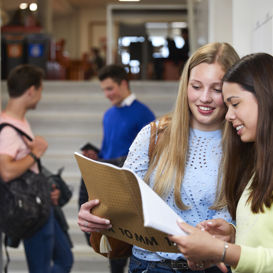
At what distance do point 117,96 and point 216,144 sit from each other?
8.77 ft

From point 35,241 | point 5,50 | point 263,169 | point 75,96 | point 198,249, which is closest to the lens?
point 198,249

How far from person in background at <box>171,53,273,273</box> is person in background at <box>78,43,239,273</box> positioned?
178 millimetres

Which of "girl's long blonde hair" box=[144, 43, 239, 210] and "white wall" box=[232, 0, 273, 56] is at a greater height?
"white wall" box=[232, 0, 273, 56]

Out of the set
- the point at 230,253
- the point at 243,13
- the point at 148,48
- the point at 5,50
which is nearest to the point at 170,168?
the point at 230,253

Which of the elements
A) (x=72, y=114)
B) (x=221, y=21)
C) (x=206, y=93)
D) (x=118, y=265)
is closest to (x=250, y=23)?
(x=206, y=93)

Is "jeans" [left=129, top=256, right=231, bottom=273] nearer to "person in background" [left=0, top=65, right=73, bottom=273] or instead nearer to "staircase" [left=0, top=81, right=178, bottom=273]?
"person in background" [left=0, top=65, right=73, bottom=273]

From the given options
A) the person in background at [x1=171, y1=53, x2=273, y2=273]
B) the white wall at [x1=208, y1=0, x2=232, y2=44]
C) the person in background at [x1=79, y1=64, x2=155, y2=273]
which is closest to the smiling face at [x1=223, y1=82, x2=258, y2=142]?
the person in background at [x1=171, y1=53, x2=273, y2=273]

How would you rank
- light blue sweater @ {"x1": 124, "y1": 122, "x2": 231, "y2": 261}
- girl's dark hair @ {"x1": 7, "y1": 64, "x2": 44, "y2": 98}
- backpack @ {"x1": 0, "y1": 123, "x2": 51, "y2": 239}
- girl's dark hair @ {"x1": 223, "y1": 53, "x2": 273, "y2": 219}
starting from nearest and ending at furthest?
girl's dark hair @ {"x1": 223, "y1": 53, "x2": 273, "y2": 219}, light blue sweater @ {"x1": 124, "y1": 122, "x2": 231, "y2": 261}, backpack @ {"x1": 0, "y1": 123, "x2": 51, "y2": 239}, girl's dark hair @ {"x1": 7, "y1": 64, "x2": 44, "y2": 98}

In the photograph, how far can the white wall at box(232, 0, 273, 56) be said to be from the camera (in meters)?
2.69

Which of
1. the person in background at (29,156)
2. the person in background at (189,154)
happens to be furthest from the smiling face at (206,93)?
the person in background at (29,156)

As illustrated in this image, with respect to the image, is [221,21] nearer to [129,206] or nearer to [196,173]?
[196,173]

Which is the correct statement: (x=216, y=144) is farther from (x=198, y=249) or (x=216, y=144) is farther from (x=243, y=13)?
(x=243, y=13)

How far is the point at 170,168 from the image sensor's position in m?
2.13

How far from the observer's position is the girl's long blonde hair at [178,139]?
2125mm
